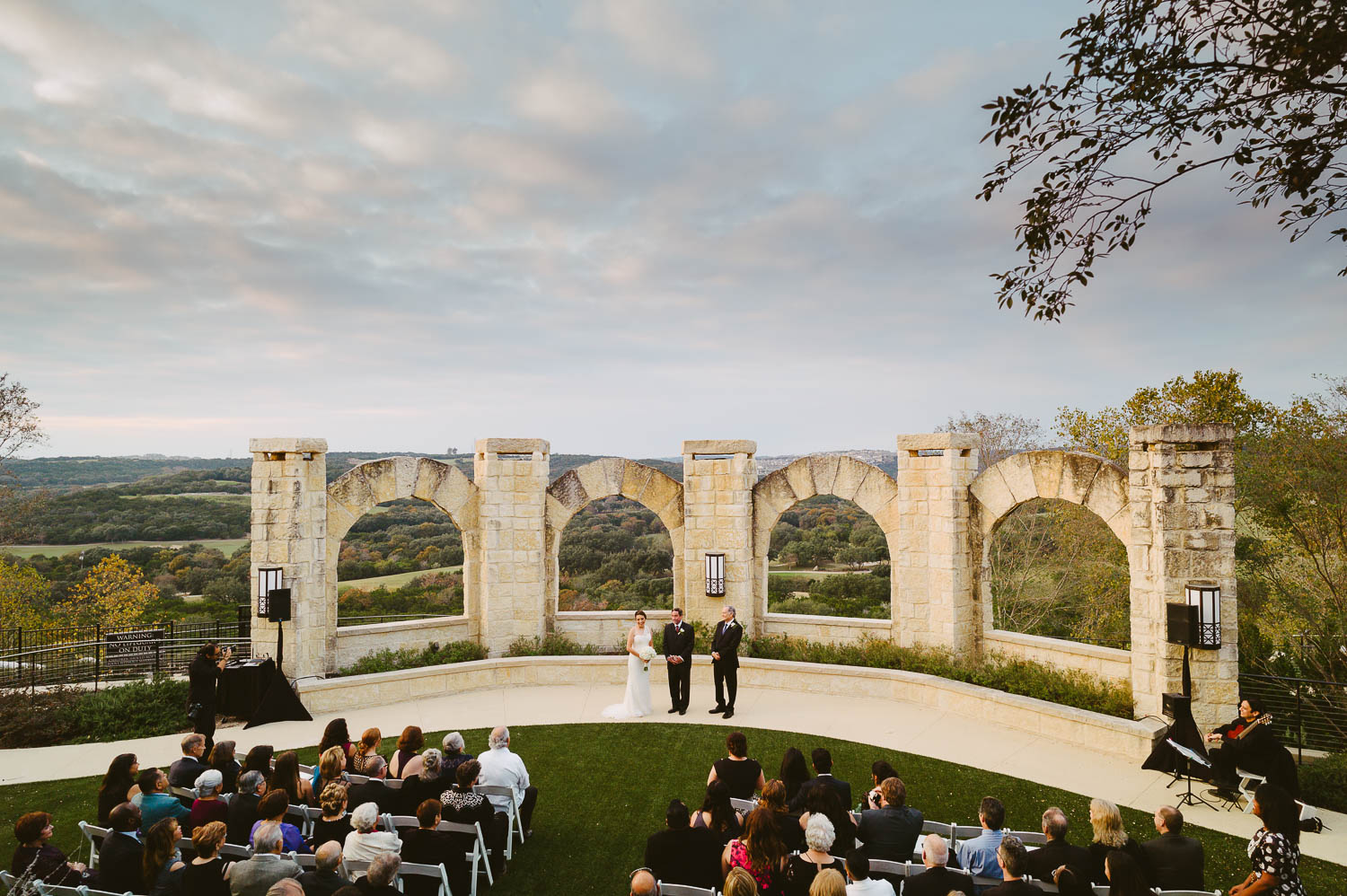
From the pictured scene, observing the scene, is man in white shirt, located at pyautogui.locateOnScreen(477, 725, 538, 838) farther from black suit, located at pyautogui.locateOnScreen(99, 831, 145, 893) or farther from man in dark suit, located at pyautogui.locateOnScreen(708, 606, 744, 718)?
man in dark suit, located at pyautogui.locateOnScreen(708, 606, 744, 718)

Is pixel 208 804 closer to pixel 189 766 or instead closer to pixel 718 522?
pixel 189 766

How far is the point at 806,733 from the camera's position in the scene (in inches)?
424

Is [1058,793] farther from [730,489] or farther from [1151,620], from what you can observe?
[730,489]

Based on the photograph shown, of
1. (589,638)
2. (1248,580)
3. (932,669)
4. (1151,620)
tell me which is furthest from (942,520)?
(1248,580)

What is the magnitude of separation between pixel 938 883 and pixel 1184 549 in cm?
755

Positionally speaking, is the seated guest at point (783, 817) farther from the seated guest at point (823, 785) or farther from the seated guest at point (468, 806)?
the seated guest at point (468, 806)

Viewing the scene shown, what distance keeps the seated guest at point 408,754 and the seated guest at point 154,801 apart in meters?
1.77

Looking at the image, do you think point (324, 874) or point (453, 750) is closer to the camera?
point (324, 874)

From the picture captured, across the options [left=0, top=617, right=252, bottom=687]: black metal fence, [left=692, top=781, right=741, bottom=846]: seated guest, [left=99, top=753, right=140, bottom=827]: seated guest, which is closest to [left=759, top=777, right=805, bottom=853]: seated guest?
[left=692, top=781, right=741, bottom=846]: seated guest

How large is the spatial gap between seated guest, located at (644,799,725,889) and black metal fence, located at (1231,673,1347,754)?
9.25m

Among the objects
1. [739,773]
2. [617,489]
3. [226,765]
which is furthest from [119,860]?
[617,489]

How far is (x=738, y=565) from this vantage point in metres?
14.2

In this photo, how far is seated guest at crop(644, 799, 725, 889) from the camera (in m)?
5.20

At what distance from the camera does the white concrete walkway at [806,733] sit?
8680 millimetres
